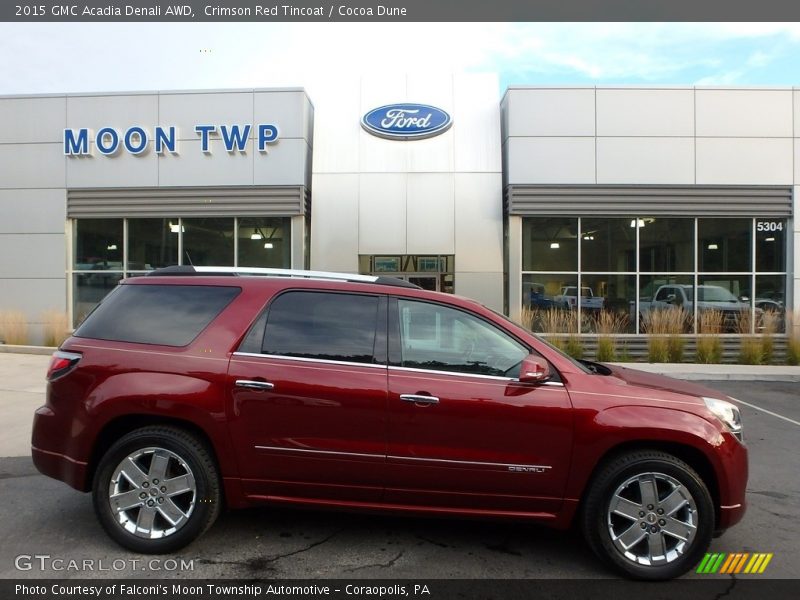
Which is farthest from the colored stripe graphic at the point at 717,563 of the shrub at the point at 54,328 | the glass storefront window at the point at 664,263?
the shrub at the point at 54,328

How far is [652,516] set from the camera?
11.5 feet

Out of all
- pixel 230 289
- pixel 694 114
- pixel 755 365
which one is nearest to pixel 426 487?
pixel 230 289

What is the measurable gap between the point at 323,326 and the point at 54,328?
45.5ft

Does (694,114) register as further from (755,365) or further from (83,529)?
(83,529)

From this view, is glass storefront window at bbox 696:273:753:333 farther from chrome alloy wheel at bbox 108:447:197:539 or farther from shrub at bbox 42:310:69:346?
shrub at bbox 42:310:69:346

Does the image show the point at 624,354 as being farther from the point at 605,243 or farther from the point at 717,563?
the point at 717,563

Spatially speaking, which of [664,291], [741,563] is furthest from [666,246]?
[741,563]

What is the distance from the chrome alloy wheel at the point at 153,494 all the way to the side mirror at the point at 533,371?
2160 mm

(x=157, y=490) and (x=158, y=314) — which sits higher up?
(x=158, y=314)

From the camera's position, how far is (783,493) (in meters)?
5.06

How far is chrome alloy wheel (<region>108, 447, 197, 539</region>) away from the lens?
12.0ft

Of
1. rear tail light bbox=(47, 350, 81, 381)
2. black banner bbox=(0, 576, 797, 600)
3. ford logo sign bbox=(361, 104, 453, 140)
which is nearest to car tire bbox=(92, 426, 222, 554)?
black banner bbox=(0, 576, 797, 600)

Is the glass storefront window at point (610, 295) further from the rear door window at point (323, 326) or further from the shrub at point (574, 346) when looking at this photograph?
the rear door window at point (323, 326)

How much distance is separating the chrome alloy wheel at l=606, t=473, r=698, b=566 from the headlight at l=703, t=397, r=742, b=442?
513 millimetres
